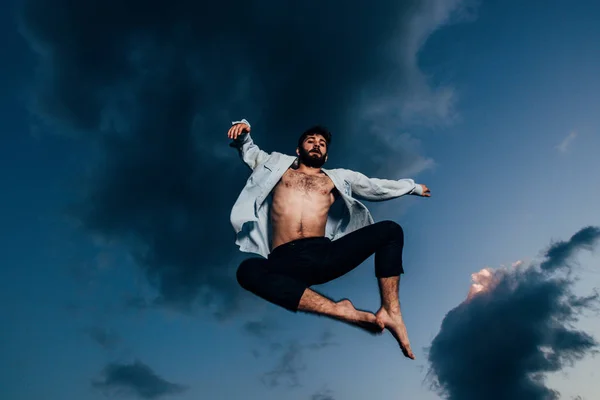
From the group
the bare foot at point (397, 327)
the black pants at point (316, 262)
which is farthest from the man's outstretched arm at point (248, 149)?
the bare foot at point (397, 327)

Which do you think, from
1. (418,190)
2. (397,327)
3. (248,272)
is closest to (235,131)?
(248,272)

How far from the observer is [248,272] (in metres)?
6.51

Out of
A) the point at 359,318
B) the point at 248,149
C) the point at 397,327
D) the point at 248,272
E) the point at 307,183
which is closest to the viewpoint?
the point at 359,318

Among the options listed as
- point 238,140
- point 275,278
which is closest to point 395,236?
point 275,278

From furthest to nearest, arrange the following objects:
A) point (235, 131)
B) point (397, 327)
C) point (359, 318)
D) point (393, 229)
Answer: point (235, 131) < point (393, 229) < point (397, 327) < point (359, 318)

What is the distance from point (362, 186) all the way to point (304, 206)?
4.05ft

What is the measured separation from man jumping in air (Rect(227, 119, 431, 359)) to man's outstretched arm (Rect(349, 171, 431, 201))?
0.06 ft

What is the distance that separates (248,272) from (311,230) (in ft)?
4.42

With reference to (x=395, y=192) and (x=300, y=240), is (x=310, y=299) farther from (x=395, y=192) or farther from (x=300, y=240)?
(x=395, y=192)

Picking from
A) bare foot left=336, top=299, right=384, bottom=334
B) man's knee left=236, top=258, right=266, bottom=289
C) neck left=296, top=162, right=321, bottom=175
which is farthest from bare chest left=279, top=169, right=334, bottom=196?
bare foot left=336, top=299, right=384, bottom=334

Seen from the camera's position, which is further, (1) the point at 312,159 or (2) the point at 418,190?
(2) the point at 418,190

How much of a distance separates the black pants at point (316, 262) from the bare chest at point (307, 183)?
39.1 inches

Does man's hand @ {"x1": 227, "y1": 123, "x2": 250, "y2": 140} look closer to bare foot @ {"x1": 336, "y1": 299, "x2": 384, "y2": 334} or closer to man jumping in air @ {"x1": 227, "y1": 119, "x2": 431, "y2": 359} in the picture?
man jumping in air @ {"x1": 227, "y1": 119, "x2": 431, "y2": 359}

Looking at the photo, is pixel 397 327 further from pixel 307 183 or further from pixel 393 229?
pixel 307 183
